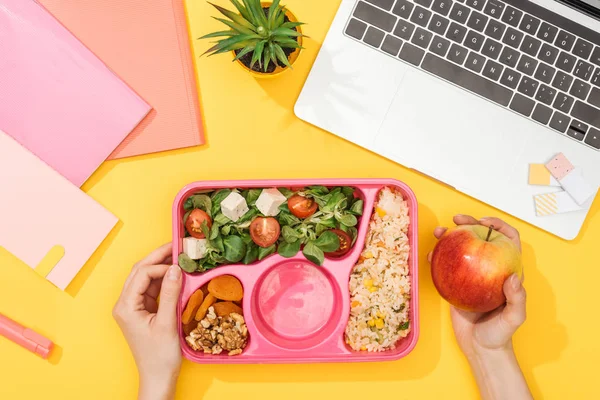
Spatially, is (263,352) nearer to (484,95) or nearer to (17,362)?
(17,362)

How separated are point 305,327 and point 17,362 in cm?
67

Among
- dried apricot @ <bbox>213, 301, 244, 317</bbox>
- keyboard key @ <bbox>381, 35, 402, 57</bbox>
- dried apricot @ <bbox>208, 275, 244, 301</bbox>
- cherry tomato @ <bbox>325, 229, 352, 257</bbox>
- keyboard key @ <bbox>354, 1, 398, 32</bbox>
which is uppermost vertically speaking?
keyboard key @ <bbox>354, 1, 398, 32</bbox>

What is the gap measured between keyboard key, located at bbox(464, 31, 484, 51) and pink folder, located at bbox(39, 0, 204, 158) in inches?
24.1


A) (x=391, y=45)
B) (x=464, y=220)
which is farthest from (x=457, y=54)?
(x=464, y=220)

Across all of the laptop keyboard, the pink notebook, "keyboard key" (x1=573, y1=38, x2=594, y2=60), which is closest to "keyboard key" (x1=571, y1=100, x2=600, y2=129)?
the laptop keyboard

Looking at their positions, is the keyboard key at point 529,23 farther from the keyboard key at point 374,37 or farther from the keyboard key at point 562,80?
the keyboard key at point 374,37

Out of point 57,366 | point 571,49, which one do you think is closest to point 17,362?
point 57,366

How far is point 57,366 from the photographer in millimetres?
1054

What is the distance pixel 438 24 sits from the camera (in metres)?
0.98

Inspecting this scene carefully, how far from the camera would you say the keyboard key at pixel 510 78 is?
0.99 m

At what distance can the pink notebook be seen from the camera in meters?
0.99

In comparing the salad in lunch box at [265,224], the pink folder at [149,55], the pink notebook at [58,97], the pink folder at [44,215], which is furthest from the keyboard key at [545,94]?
the pink folder at [44,215]

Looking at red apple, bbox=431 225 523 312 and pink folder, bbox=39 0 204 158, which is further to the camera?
pink folder, bbox=39 0 204 158

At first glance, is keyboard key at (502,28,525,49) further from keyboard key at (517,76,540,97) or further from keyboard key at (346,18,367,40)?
keyboard key at (346,18,367,40)
